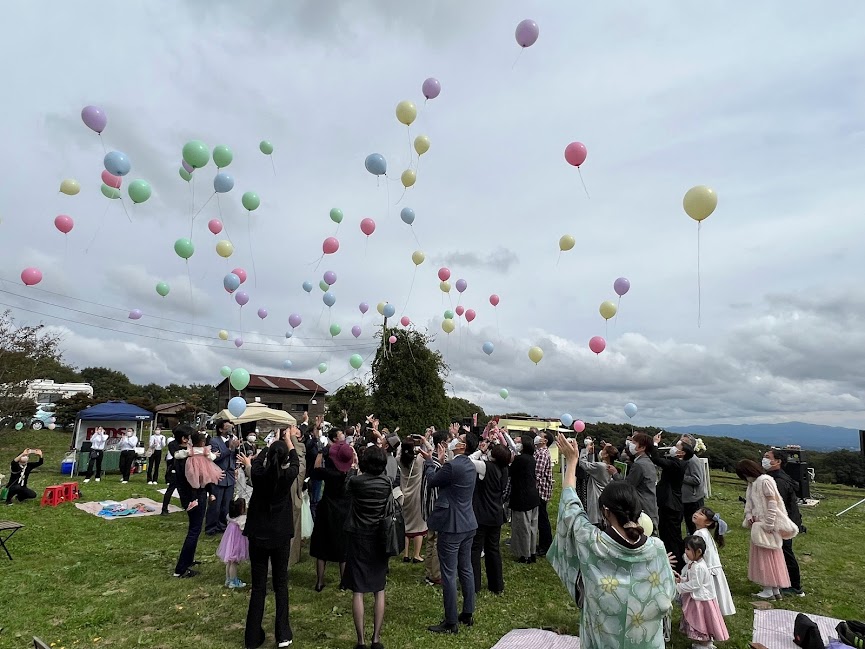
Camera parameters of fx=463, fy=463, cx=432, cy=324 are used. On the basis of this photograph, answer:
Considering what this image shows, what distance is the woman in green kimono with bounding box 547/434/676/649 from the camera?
2098 millimetres

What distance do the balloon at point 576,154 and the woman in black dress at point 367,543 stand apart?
20.3 ft

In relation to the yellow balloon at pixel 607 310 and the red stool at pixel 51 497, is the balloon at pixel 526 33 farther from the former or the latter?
the red stool at pixel 51 497

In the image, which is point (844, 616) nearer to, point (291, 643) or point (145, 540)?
point (291, 643)

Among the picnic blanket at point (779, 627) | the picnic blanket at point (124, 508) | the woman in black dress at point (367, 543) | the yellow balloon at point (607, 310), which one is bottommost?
the picnic blanket at point (124, 508)

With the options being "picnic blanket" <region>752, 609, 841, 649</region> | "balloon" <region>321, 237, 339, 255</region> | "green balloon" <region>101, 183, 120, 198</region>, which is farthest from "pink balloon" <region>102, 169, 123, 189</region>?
"picnic blanket" <region>752, 609, 841, 649</region>

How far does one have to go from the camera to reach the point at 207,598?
491cm

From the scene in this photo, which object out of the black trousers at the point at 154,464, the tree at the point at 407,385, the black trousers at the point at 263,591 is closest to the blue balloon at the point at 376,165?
the black trousers at the point at 263,591

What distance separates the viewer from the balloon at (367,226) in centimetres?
1080

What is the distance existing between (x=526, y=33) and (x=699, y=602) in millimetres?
7509

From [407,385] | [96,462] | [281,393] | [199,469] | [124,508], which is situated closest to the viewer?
[199,469]

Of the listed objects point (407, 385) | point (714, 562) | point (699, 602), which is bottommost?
point (699, 602)

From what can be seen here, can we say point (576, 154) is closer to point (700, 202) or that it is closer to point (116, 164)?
point (700, 202)

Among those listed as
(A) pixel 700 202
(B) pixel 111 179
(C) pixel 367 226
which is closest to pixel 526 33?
(A) pixel 700 202

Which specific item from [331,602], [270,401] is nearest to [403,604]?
[331,602]
